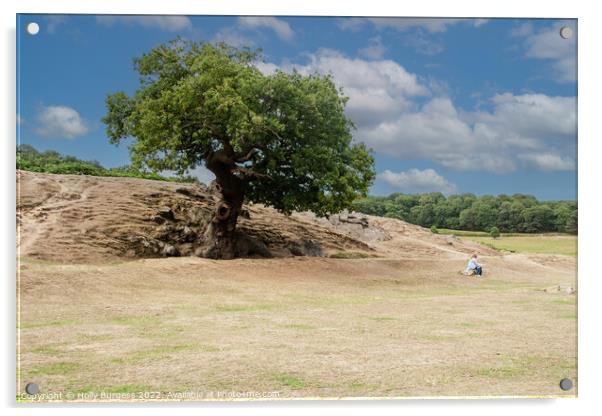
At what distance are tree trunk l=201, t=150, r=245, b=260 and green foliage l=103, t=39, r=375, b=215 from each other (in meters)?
0.64

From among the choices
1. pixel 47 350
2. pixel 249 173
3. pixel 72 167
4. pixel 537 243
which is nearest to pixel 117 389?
pixel 47 350

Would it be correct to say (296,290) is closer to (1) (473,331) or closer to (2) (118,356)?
(1) (473,331)

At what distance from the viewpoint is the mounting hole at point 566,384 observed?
22.3 feet

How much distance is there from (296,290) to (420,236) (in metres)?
10.2

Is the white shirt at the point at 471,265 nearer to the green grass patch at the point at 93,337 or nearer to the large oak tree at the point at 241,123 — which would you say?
the large oak tree at the point at 241,123

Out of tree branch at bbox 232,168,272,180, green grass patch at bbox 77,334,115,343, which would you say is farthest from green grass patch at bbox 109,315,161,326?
tree branch at bbox 232,168,272,180

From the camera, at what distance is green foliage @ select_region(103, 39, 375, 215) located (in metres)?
13.8

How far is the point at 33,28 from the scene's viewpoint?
7.62m

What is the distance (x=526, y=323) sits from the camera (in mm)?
8828

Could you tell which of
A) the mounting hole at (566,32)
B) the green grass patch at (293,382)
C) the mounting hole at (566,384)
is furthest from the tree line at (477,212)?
the green grass patch at (293,382)

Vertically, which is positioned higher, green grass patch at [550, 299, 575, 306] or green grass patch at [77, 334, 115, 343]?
green grass patch at [550, 299, 575, 306]

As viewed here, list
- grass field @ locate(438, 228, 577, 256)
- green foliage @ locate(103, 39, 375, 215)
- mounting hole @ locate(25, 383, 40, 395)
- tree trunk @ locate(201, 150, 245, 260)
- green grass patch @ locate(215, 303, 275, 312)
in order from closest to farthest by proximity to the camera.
Result: mounting hole @ locate(25, 383, 40, 395) → green grass patch @ locate(215, 303, 275, 312) → grass field @ locate(438, 228, 577, 256) → green foliage @ locate(103, 39, 375, 215) → tree trunk @ locate(201, 150, 245, 260)

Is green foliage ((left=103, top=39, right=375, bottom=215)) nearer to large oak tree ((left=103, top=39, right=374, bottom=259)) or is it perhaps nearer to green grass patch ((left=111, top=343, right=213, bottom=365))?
large oak tree ((left=103, top=39, right=374, bottom=259))
